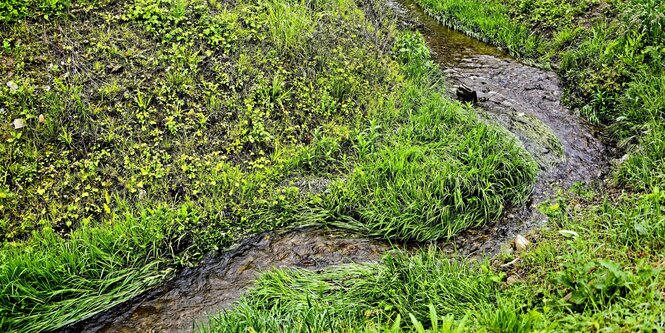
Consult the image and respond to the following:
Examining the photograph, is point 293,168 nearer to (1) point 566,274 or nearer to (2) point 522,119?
(1) point 566,274

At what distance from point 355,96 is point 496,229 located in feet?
9.27

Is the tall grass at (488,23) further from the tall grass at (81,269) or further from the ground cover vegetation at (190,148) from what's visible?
the tall grass at (81,269)

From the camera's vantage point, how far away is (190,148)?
539cm

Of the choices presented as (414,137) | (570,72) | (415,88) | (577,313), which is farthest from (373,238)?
(570,72)

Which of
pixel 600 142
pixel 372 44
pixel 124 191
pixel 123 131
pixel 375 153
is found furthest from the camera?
pixel 372 44

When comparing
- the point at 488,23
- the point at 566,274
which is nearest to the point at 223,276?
the point at 566,274

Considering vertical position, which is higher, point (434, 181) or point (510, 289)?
point (434, 181)

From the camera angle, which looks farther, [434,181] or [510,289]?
[434,181]

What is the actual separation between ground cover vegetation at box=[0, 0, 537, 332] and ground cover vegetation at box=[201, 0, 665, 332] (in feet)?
3.07

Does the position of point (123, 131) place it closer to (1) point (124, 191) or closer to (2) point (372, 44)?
(1) point (124, 191)

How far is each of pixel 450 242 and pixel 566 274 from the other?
1.75 meters

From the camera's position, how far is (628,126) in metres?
5.93

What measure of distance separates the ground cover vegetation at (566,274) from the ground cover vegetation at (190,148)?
0.93 metres

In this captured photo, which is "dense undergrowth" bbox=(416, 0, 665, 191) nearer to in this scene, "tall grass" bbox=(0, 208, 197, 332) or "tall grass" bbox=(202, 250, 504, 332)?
"tall grass" bbox=(202, 250, 504, 332)
